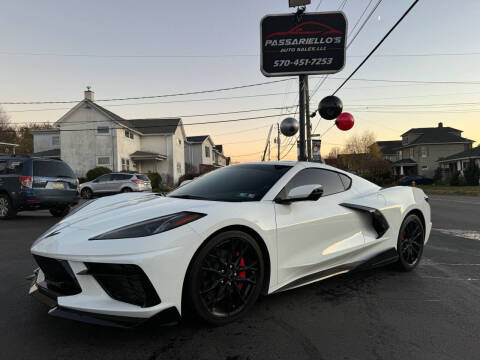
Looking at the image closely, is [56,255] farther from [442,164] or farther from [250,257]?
[442,164]

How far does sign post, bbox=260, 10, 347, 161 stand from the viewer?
9.73 meters

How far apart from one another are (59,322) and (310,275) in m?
2.11

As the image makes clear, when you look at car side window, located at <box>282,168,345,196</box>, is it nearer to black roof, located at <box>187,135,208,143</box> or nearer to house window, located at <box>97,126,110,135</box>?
house window, located at <box>97,126,110,135</box>

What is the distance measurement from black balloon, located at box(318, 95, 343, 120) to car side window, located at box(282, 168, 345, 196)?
22.2ft

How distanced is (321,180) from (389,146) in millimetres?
81053

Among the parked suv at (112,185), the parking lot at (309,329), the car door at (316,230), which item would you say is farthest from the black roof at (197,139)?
the car door at (316,230)

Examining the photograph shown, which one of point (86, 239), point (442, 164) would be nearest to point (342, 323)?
point (86, 239)

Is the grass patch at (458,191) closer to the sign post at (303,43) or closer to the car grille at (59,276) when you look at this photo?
the sign post at (303,43)

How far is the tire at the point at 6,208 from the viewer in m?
8.90

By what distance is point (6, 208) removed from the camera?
29.4 ft

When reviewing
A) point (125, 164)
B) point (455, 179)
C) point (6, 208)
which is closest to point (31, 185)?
point (6, 208)

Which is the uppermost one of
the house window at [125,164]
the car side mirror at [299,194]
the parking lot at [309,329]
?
the house window at [125,164]

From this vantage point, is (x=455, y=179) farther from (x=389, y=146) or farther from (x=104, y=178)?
(x=389, y=146)

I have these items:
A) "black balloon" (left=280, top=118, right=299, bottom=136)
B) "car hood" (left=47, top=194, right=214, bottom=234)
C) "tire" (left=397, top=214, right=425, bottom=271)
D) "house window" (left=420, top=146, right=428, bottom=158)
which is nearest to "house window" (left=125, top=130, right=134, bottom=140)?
"black balloon" (left=280, top=118, right=299, bottom=136)
